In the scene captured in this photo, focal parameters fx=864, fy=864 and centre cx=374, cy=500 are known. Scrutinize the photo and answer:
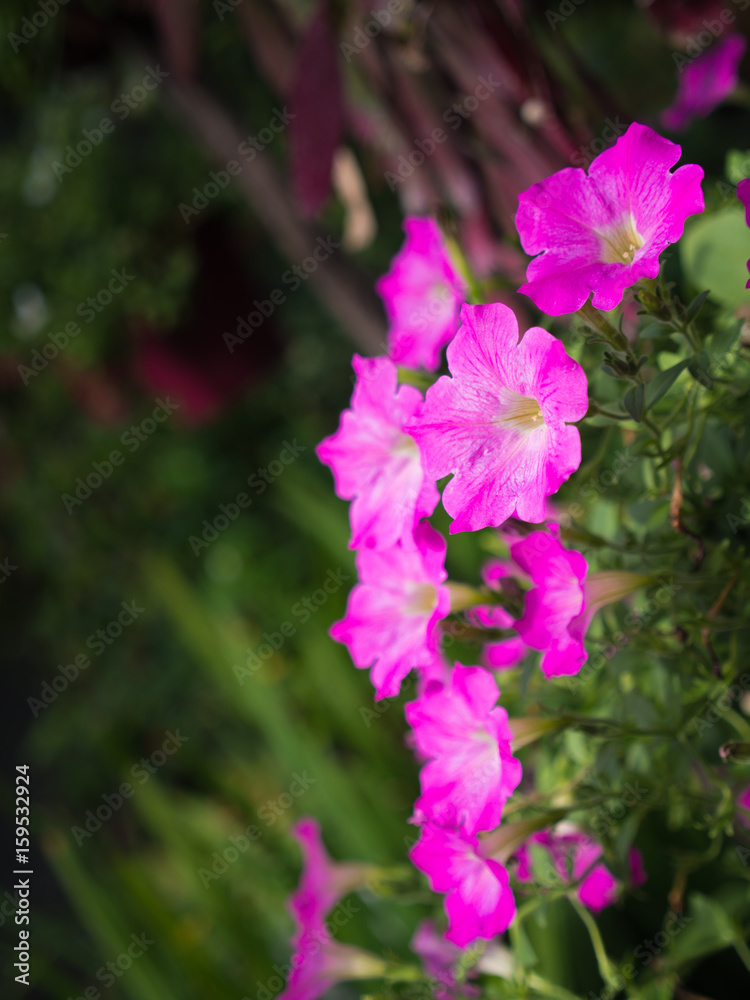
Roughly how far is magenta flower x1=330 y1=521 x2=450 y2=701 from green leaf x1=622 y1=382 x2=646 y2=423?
0.33 feet

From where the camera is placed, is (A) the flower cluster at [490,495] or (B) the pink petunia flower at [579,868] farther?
(B) the pink petunia flower at [579,868]

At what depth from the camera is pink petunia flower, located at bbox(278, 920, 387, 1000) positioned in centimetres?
47

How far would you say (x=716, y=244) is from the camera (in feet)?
1.38

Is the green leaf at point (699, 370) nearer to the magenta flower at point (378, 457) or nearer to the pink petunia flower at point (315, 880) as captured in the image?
the magenta flower at point (378, 457)

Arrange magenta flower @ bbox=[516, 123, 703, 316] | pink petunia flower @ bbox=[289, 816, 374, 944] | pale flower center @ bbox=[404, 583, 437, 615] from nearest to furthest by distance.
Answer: magenta flower @ bbox=[516, 123, 703, 316] → pale flower center @ bbox=[404, 583, 437, 615] → pink petunia flower @ bbox=[289, 816, 374, 944]

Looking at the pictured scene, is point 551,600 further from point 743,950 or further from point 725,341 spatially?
point 743,950

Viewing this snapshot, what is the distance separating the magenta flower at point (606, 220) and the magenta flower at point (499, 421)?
0.02 meters

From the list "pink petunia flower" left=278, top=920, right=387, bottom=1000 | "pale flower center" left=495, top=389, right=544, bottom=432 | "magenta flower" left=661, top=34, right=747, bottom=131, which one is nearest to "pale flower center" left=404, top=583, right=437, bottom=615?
"pale flower center" left=495, top=389, right=544, bottom=432

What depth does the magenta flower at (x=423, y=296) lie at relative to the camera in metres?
0.44

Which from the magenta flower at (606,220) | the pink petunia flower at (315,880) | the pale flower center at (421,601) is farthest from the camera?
the pink petunia flower at (315,880)

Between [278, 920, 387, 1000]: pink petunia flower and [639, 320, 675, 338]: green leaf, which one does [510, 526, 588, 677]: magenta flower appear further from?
[278, 920, 387, 1000]: pink petunia flower

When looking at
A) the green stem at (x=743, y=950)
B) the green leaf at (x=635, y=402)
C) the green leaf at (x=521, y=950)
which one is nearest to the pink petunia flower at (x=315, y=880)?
the green leaf at (x=521, y=950)

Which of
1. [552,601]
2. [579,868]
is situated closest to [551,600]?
[552,601]

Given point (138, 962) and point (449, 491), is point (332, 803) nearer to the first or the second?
point (138, 962)
